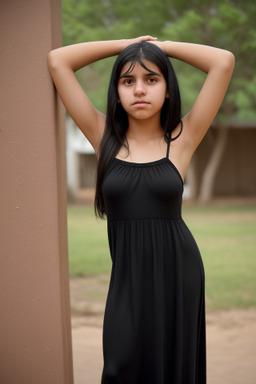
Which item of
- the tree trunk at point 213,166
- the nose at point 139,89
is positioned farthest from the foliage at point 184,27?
the nose at point 139,89

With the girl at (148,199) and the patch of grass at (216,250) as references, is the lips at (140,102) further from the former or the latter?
the patch of grass at (216,250)

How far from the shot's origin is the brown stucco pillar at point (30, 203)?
2479mm

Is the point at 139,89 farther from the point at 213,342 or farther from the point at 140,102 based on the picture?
the point at 213,342

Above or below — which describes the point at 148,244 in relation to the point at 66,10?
below

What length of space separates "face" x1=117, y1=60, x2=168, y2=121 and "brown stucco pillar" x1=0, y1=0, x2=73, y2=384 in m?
0.37

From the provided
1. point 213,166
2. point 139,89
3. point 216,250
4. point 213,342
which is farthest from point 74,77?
point 213,166

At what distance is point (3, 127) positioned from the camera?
2498mm

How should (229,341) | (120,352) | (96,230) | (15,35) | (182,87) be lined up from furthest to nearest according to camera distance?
1. (182,87)
2. (96,230)
3. (229,341)
4. (15,35)
5. (120,352)

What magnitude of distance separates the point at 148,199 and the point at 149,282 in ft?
1.26

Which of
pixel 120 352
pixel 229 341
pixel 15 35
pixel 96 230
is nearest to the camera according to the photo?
pixel 120 352

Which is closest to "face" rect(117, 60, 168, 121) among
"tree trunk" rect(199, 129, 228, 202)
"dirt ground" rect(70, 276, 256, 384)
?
"dirt ground" rect(70, 276, 256, 384)

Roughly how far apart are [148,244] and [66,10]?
45.2ft

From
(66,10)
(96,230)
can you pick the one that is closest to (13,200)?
(96,230)

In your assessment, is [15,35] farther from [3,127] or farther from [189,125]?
[189,125]
